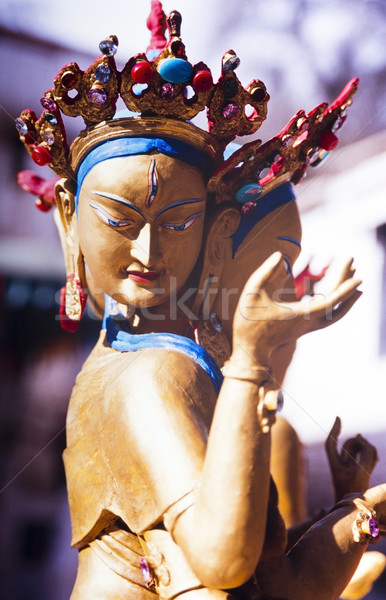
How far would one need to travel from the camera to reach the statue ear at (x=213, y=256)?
1.62 metres

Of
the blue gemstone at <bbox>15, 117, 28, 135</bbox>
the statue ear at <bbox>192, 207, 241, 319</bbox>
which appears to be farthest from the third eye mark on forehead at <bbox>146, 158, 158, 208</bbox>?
the blue gemstone at <bbox>15, 117, 28, 135</bbox>

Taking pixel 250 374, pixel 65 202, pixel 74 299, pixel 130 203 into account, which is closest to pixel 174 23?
pixel 130 203

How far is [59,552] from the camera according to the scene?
7.87 ft

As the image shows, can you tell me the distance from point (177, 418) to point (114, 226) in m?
0.42

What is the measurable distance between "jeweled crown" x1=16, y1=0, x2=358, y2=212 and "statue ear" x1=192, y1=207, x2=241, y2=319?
4 centimetres

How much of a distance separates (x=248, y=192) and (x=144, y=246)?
0.29 meters

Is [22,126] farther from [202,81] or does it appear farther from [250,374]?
[250,374]

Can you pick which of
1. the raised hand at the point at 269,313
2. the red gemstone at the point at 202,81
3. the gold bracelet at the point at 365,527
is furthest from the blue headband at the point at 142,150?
the gold bracelet at the point at 365,527

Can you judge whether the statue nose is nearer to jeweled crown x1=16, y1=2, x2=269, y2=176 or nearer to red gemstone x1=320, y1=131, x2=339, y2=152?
jeweled crown x1=16, y1=2, x2=269, y2=176

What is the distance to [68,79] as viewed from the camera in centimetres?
143

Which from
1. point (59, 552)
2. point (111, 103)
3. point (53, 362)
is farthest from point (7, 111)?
point (59, 552)

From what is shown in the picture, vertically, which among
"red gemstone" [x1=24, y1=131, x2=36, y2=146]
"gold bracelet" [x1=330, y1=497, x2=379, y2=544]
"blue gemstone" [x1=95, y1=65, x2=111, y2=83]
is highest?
"blue gemstone" [x1=95, y1=65, x2=111, y2=83]

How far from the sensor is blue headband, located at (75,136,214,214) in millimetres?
1462

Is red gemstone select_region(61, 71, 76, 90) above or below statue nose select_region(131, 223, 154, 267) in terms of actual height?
above
